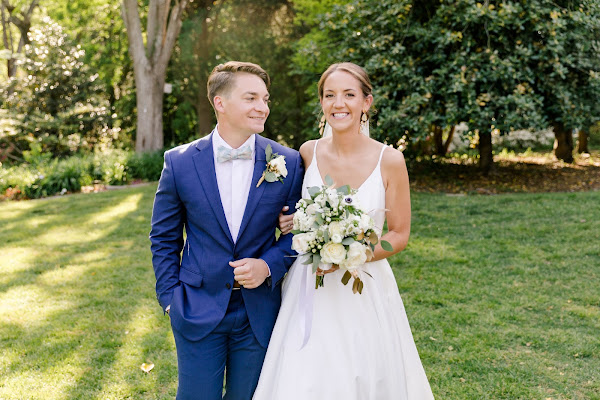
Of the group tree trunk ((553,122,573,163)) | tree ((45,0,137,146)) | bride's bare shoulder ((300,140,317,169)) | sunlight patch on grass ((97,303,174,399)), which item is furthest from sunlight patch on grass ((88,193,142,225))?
tree trunk ((553,122,573,163))

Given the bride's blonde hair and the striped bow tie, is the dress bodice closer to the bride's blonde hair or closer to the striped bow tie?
the bride's blonde hair

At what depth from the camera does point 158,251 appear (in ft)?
9.14

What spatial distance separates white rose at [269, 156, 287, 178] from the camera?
2717mm

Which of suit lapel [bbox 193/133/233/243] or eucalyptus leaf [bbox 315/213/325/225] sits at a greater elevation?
suit lapel [bbox 193/133/233/243]

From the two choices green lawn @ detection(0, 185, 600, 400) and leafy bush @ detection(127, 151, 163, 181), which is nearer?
green lawn @ detection(0, 185, 600, 400)

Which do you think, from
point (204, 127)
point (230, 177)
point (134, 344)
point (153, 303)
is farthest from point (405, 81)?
point (204, 127)

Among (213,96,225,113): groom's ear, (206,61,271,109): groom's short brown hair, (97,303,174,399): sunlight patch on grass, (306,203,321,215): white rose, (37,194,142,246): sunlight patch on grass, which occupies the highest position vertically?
(206,61,271,109): groom's short brown hair

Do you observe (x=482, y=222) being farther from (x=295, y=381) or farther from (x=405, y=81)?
(x=295, y=381)

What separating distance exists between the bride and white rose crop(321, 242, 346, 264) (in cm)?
34

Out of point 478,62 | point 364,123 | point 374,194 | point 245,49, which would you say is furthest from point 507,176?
point 374,194

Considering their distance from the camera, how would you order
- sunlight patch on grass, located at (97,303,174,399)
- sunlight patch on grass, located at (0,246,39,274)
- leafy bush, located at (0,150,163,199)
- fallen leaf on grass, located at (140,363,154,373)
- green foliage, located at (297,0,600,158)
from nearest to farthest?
1. sunlight patch on grass, located at (97,303,174,399)
2. fallen leaf on grass, located at (140,363,154,373)
3. sunlight patch on grass, located at (0,246,39,274)
4. green foliage, located at (297,0,600,158)
5. leafy bush, located at (0,150,163,199)

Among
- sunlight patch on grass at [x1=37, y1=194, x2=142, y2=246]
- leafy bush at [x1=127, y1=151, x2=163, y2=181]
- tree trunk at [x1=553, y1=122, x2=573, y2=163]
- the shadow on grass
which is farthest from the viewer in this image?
tree trunk at [x1=553, y1=122, x2=573, y2=163]

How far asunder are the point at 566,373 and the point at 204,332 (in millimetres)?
2906

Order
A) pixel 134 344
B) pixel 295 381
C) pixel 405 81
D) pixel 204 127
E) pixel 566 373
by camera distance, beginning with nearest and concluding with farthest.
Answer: pixel 295 381, pixel 566 373, pixel 134 344, pixel 405 81, pixel 204 127
